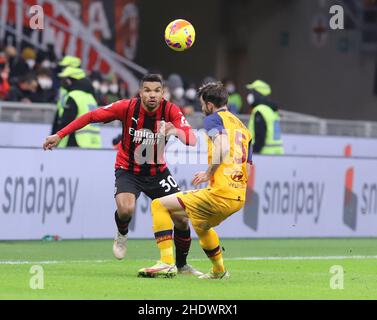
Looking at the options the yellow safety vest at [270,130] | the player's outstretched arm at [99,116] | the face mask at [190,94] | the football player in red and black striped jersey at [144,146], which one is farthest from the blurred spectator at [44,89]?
the player's outstretched arm at [99,116]

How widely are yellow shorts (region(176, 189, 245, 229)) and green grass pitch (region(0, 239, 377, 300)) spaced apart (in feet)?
1.96

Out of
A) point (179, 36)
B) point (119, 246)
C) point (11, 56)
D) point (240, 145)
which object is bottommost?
point (119, 246)

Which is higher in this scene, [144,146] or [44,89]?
[44,89]

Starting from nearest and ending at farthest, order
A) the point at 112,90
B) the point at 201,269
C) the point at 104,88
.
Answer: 1. the point at 201,269
2. the point at 104,88
3. the point at 112,90

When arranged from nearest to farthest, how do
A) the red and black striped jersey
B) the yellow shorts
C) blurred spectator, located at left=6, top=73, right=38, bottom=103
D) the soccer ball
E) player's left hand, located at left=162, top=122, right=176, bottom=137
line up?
1. the yellow shorts
2. player's left hand, located at left=162, top=122, right=176, bottom=137
3. the red and black striped jersey
4. the soccer ball
5. blurred spectator, located at left=6, top=73, right=38, bottom=103

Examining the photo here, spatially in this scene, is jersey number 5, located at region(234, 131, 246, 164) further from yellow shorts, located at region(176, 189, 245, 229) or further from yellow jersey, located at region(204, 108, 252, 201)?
yellow shorts, located at region(176, 189, 245, 229)

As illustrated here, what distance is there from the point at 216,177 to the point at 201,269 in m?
2.03

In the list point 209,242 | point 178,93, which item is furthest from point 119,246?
point 178,93

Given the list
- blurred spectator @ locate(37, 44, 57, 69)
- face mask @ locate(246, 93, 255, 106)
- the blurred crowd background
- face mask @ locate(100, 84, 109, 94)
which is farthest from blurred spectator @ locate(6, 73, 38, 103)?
face mask @ locate(246, 93, 255, 106)

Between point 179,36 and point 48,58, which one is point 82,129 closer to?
point 179,36

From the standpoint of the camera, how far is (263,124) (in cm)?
2219

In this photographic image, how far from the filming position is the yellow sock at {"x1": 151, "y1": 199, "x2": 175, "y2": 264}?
1327 cm

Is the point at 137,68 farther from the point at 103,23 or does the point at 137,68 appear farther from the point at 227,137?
the point at 227,137

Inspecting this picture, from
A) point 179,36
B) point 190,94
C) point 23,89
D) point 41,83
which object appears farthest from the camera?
point 190,94
